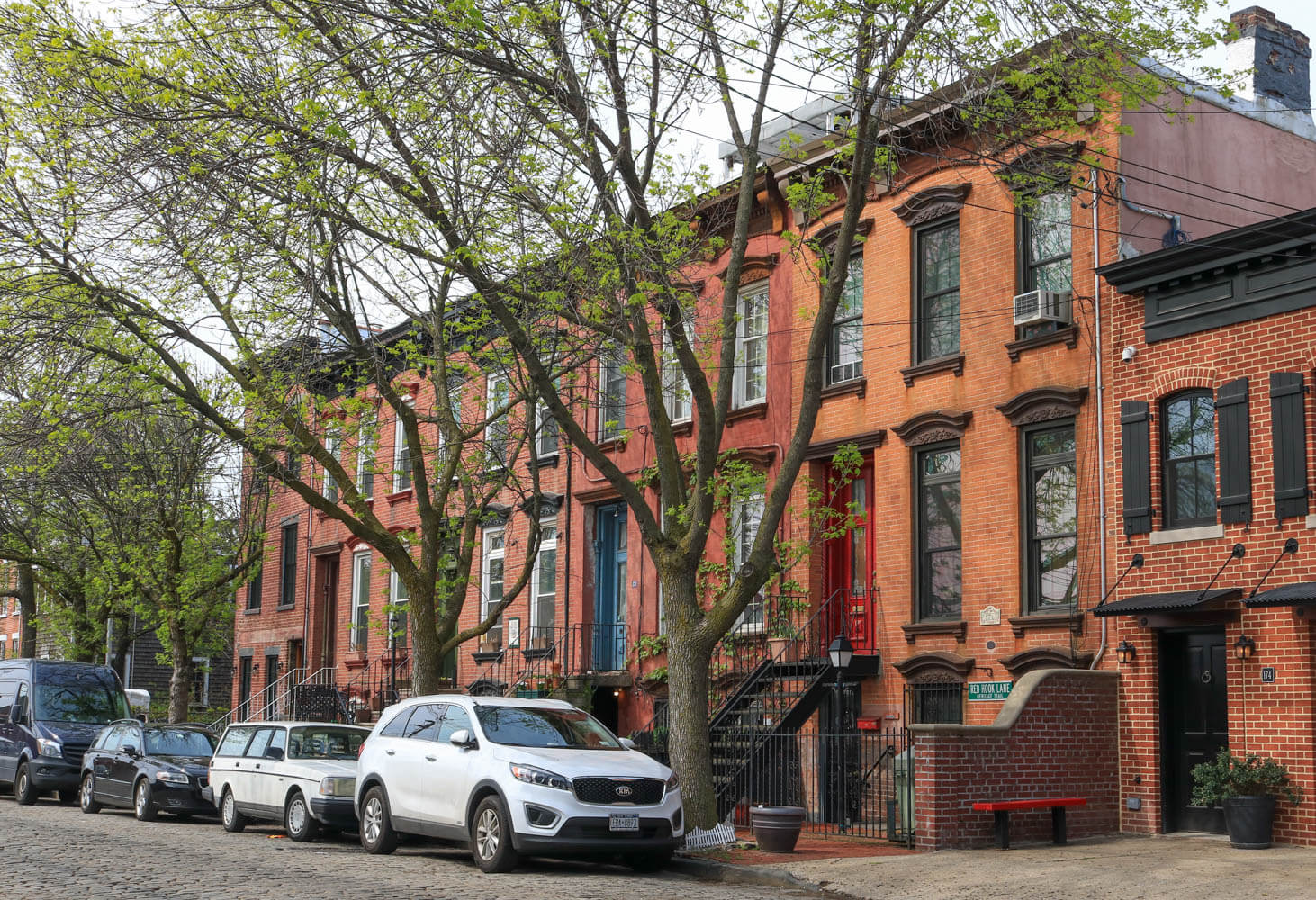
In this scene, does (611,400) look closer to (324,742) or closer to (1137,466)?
(324,742)

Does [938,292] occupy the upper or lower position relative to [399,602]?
upper

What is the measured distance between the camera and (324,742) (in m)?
18.9

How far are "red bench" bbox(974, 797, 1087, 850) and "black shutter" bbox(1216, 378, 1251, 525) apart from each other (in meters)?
3.50

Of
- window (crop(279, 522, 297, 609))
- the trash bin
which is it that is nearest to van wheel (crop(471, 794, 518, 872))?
the trash bin

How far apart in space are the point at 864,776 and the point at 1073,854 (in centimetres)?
386

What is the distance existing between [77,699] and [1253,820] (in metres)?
20.2

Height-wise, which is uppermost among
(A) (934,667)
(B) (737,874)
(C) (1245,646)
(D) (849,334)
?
(D) (849,334)

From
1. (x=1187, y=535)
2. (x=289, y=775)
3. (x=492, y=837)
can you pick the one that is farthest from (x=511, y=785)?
(x=1187, y=535)

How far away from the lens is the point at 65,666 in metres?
26.5

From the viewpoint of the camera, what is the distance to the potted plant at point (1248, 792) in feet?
47.4

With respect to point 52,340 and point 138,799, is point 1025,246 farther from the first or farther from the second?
point 138,799

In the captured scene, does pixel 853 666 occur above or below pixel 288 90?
below

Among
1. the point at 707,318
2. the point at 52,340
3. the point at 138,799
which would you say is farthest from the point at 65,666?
the point at 707,318

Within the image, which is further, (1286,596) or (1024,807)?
(1024,807)
